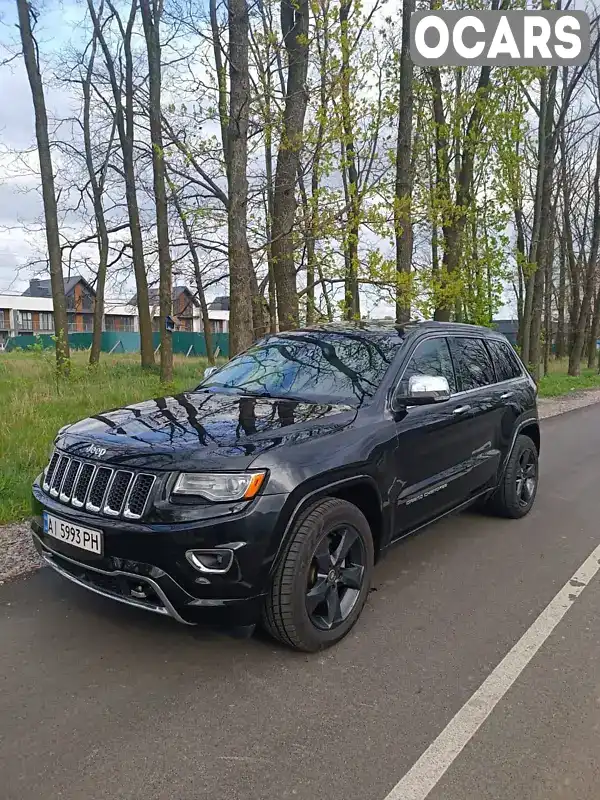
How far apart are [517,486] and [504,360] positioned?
3.82ft

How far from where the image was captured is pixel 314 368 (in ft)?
14.1

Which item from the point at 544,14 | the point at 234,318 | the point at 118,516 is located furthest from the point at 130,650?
the point at 544,14

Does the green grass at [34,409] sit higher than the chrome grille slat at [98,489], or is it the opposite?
the chrome grille slat at [98,489]

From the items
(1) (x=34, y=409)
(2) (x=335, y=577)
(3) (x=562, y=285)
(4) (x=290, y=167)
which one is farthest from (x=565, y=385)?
(2) (x=335, y=577)

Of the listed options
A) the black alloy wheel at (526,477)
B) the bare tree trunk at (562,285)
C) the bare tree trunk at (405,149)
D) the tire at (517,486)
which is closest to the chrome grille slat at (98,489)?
the tire at (517,486)

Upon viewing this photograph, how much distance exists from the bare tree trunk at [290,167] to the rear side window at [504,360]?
5.54m

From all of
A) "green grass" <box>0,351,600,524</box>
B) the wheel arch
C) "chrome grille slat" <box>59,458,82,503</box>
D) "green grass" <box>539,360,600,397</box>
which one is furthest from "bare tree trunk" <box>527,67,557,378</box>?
"chrome grille slat" <box>59,458,82,503</box>

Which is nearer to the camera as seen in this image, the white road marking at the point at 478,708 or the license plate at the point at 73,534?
the white road marking at the point at 478,708

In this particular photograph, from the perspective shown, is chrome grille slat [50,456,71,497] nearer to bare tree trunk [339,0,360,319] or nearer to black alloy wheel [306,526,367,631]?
black alloy wheel [306,526,367,631]

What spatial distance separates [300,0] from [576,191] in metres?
22.5

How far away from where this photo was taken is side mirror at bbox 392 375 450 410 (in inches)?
150

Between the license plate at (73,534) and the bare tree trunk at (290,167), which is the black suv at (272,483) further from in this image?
the bare tree trunk at (290,167)

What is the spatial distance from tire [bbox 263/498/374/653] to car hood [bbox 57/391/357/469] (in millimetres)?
449

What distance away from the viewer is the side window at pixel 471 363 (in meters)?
4.84
